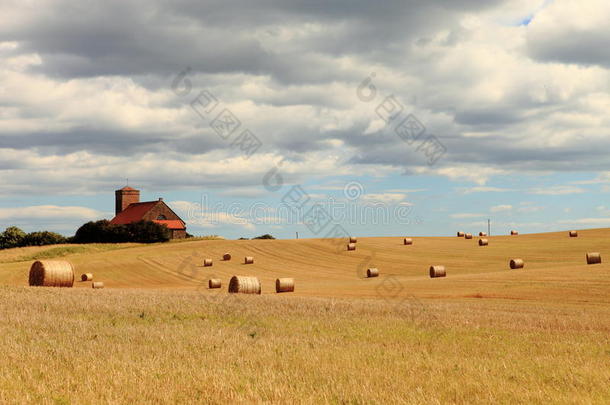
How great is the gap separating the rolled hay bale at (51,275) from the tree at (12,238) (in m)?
70.5

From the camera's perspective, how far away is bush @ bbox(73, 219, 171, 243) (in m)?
102

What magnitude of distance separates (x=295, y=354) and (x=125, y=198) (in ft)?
439

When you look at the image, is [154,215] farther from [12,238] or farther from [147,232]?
[12,238]

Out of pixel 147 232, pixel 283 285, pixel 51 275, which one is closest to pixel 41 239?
pixel 147 232

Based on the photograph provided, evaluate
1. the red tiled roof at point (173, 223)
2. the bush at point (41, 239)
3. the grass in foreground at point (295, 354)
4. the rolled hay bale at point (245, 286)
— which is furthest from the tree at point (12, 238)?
the grass in foreground at point (295, 354)

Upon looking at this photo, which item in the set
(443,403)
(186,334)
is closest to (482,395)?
(443,403)

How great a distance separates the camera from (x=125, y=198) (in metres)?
142

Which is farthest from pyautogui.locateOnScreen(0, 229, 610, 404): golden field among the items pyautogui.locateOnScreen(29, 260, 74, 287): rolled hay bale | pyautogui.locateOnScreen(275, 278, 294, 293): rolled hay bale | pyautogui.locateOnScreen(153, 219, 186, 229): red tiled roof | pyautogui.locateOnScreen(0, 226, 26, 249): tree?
pyautogui.locateOnScreen(153, 219, 186, 229): red tiled roof

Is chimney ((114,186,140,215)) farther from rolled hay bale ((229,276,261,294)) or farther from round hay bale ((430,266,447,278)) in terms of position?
rolled hay bale ((229,276,261,294))

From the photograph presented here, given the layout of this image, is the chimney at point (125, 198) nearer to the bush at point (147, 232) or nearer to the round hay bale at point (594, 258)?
the bush at point (147, 232)

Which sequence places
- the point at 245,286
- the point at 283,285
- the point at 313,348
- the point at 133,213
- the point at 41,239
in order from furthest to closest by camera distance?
1. the point at 133,213
2. the point at 41,239
3. the point at 283,285
4. the point at 245,286
5. the point at 313,348

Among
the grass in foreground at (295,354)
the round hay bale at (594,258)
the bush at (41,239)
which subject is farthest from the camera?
the bush at (41,239)

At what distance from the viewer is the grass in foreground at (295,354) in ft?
34.5

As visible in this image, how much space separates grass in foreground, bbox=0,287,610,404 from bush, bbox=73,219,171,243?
79.3 meters
